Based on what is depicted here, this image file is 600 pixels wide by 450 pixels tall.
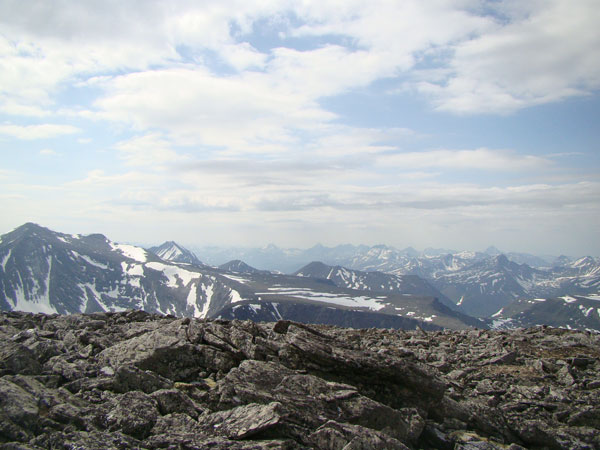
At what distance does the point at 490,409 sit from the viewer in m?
13.7

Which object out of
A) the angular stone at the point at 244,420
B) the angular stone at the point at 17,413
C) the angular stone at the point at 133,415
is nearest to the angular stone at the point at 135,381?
the angular stone at the point at 133,415

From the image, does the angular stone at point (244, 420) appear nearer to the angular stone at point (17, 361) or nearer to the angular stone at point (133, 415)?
the angular stone at point (133, 415)

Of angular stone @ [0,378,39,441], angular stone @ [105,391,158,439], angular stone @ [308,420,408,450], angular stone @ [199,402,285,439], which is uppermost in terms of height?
angular stone @ [0,378,39,441]

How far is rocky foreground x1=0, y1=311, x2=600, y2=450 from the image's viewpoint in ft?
31.2

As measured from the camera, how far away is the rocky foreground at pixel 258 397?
31.2 ft

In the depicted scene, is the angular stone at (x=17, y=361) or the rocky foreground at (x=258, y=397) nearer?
the rocky foreground at (x=258, y=397)

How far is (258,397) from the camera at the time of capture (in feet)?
36.7

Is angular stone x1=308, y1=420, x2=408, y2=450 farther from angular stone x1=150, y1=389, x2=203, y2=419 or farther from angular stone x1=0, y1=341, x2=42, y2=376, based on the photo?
angular stone x1=0, y1=341, x2=42, y2=376

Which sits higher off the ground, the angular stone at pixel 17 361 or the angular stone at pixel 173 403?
the angular stone at pixel 17 361

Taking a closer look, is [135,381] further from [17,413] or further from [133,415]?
[17,413]

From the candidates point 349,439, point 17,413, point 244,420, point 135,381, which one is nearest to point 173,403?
point 135,381

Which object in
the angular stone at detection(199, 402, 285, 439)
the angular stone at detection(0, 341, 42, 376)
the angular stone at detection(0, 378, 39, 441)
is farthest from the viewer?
the angular stone at detection(0, 341, 42, 376)

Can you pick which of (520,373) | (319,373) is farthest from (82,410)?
(520,373)

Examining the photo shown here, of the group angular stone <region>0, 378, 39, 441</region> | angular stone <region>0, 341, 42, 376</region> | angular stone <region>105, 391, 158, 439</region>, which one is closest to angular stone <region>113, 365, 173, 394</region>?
angular stone <region>105, 391, 158, 439</region>
